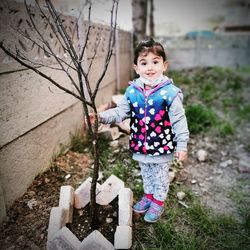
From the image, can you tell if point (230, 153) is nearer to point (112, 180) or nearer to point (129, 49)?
point (112, 180)

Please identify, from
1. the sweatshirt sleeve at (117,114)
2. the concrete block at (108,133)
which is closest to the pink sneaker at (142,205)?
the sweatshirt sleeve at (117,114)

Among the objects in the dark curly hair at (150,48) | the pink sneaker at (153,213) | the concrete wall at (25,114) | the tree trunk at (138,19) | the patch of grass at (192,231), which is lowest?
the patch of grass at (192,231)

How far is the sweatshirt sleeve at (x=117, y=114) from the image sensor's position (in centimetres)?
231

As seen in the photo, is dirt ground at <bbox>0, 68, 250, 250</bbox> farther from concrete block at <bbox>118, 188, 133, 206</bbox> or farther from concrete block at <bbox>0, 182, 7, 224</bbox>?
concrete block at <bbox>118, 188, 133, 206</bbox>

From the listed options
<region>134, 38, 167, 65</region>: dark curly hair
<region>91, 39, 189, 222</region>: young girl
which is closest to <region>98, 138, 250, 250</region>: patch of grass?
<region>91, 39, 189, 222</region>: young girl

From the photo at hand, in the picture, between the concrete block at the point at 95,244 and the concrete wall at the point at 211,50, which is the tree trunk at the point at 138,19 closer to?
the concrete wall at the point at 211,50

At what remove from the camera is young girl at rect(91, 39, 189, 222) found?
2.17 m

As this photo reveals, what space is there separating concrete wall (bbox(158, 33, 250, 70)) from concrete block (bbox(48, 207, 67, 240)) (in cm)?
934

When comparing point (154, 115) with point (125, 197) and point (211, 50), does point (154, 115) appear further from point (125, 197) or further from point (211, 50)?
point (211, 50)

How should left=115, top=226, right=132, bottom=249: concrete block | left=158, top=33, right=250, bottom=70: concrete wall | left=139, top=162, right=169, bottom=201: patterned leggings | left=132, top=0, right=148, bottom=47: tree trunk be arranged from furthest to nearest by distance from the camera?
left=158, top=33, right=250, bottom=70: concrete wall → left=132, top=0, right=148, bottom=47: tree trunk → left=139, top=162, right=169, bottom=201: patterned leggings → left=115, top=226, right=132, bottom=249: concrete block

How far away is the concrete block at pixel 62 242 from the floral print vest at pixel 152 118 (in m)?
0.85

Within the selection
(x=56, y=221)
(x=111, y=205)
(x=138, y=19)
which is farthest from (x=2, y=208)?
(x=138, y=19)

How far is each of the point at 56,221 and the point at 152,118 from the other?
3.52 feet

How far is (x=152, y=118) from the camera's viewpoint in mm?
2252
